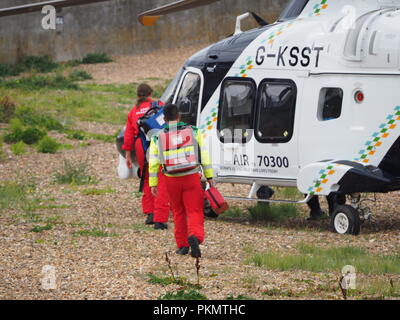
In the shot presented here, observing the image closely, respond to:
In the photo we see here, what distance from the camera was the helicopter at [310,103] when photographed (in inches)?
478

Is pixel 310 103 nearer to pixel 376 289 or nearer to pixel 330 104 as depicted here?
pixel 330 104

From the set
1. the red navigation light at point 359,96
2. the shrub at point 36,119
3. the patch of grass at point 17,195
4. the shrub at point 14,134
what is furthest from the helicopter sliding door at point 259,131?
the shrub at point 36,119

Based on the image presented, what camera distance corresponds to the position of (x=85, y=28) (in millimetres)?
32750

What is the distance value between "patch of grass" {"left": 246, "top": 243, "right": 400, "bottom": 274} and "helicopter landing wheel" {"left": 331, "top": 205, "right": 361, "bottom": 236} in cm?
136

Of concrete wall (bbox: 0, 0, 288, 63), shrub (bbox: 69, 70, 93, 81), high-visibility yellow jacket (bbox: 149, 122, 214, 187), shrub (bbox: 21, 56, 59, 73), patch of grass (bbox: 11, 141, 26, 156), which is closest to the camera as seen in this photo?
high-visibility yellow jacket (bbox: 149, 122, 214, 187)

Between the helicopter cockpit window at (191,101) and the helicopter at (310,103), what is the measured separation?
0.6 inches

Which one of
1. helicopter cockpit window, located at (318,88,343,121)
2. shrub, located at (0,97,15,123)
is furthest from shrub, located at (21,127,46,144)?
helicopter cockpit window, located at (318,88,343,121)

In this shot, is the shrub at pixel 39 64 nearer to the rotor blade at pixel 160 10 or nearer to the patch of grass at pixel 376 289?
the rotor blade at pixel 160 10

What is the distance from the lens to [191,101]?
46.1 ft

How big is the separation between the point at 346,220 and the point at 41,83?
56.8 feet

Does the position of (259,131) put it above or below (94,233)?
above

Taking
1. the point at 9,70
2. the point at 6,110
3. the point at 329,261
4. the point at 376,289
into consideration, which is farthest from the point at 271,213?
the point at 9,70

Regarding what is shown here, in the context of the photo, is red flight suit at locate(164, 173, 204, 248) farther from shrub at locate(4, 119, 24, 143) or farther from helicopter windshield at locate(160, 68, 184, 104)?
shrub at locate(4, 119, 24, 143)

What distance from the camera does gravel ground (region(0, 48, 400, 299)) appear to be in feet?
29.4
